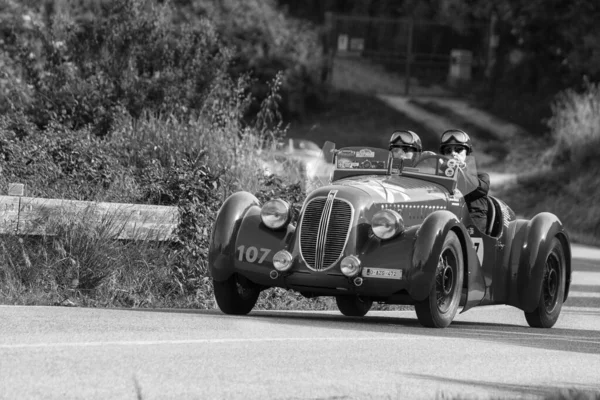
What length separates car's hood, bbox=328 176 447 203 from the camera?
1185 centimetres

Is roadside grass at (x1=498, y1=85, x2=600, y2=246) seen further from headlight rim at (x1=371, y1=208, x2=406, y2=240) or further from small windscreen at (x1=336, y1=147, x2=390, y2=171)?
headlight rim at (x1=371, y1=208, x2=406, y2=240)

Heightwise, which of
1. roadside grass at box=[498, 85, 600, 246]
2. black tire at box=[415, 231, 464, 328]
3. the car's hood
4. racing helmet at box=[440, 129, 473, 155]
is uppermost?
racing helmet at box=[440, 129, 473, 155]

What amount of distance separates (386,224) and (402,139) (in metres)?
1.77

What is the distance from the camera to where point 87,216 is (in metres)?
12.9

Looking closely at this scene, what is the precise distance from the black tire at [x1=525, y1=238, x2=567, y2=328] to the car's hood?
4.65ft

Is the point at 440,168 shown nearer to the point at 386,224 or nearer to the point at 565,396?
the point at 386,224

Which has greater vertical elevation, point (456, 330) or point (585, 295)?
point (456, 330)

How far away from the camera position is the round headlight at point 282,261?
11.5 meters

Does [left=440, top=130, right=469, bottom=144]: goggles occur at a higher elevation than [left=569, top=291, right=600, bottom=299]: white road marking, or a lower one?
higher

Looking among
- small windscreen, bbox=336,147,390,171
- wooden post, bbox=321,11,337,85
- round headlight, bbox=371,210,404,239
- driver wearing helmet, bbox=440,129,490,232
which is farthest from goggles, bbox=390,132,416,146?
wooden post, bbox=321,11,337,85

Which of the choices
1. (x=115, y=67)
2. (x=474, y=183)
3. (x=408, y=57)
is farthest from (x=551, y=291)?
(x=408, y=57)

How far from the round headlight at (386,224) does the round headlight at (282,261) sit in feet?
2.25

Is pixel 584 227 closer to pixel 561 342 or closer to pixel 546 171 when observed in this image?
pixel 546 171

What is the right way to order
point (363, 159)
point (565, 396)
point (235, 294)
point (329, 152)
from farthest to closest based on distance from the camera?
point (329, 152)
point (363, 159)
point (235, 294)
point (565, 396)
